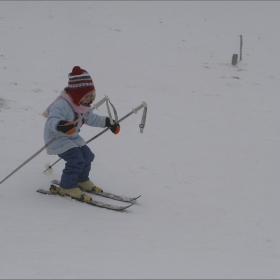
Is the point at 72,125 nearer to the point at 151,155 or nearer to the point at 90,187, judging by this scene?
the point at 90,187

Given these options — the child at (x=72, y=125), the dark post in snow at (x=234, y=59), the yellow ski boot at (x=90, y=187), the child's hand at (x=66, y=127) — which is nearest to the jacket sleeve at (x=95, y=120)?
the child at (x=72, y=125)

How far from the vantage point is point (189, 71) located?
12.2m

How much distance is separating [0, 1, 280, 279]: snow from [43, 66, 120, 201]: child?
305mm

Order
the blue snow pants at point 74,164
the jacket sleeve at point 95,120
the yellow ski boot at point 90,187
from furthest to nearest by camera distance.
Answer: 1. the yellow ski boot at point 90,187
2. the jacket sleeve at point 95,120
3. the blue snow pants at point 74,164

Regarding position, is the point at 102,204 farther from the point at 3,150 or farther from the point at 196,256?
the point at 3,150

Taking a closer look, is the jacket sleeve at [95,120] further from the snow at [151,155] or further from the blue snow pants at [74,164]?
the snow at [151,155]

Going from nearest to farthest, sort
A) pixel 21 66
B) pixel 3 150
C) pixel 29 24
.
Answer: pixel 3 150 → pixel 21 66 → pixel 29 24

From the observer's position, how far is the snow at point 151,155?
335 cm

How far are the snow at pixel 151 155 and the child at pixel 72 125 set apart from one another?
305mm

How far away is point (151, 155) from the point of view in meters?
6.54

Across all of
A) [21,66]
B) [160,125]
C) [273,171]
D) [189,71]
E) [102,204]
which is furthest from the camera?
[189,71]

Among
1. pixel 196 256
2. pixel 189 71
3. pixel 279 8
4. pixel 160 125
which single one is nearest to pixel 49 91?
pixel 160 125

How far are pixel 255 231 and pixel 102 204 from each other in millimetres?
1829

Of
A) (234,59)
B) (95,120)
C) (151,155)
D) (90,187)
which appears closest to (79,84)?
(95,120)
